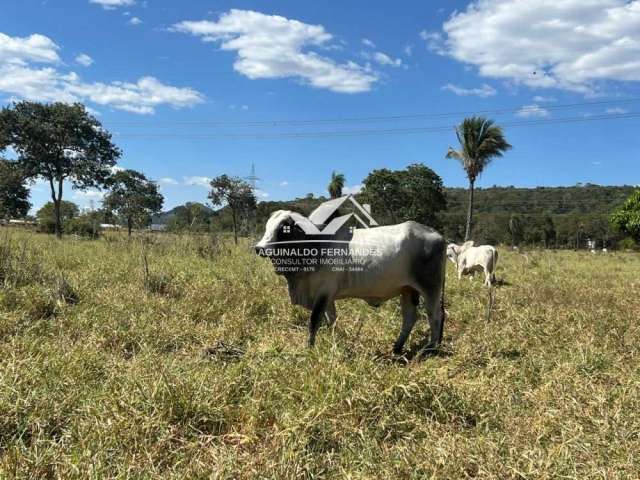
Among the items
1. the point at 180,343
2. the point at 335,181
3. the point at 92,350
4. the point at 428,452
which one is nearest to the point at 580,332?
the point at 428,452

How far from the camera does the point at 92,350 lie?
4602 millimetres

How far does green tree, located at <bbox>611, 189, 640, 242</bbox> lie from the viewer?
2314 centimetres

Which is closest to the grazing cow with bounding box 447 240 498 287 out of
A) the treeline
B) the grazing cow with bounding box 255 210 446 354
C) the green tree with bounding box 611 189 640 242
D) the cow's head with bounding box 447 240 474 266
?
the cow's head with bounding box 447 240 474 266

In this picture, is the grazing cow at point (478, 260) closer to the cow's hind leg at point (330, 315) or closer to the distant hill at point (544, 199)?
the cow's hind leg at point (330, 315)

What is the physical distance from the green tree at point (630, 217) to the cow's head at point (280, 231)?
23.1 meters

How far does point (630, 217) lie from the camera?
23.6m

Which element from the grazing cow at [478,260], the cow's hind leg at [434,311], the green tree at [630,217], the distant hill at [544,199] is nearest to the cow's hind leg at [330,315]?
the cow's hind leg at [434,311]

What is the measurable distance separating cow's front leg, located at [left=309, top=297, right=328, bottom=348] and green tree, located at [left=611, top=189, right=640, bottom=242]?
22854 millimetres

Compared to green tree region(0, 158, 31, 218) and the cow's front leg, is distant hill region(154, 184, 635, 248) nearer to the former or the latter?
green tree region(0, 158, 31, 218)

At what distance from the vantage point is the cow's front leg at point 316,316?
17.4ft

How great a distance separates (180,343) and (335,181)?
4648cm

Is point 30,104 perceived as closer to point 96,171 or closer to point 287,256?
point 96,171

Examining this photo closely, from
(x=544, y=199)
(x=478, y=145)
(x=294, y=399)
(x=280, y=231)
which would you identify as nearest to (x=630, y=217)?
(x=478, y=145)

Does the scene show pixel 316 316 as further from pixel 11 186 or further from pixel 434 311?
pixel 11 186
